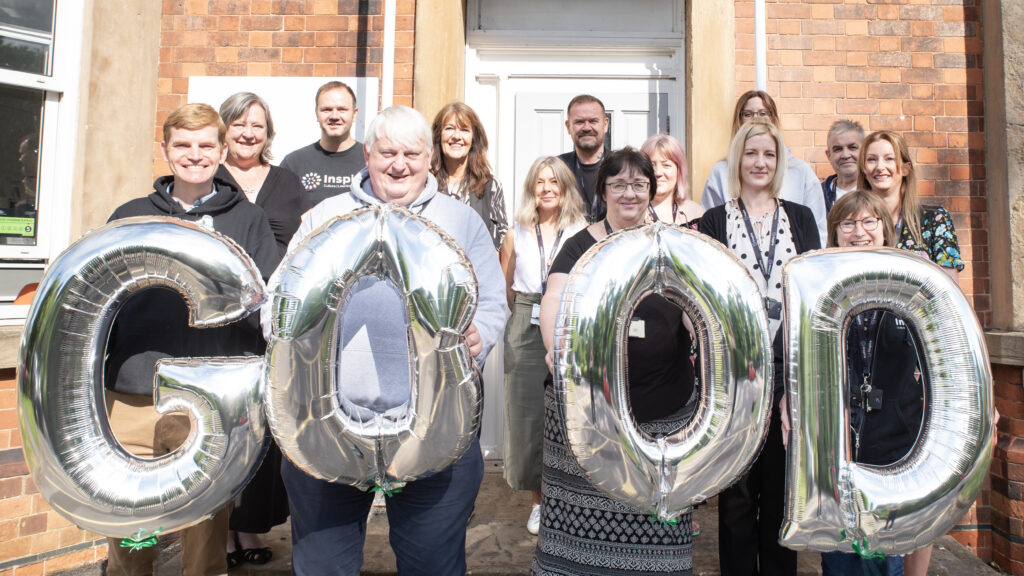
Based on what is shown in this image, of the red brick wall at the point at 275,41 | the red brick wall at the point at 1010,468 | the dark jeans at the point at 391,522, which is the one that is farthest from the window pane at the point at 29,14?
the red brick wall at the point at 1010,468

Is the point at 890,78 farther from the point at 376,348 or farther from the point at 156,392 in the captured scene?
the point at 156,392

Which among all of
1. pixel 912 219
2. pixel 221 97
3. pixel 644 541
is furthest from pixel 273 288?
pixel 221 97

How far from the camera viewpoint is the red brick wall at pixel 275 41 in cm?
410

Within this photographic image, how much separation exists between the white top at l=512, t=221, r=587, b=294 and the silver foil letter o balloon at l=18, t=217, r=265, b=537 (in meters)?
1.66

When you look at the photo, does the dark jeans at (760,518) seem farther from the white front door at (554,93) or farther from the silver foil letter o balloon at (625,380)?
the white front door at (554,93)

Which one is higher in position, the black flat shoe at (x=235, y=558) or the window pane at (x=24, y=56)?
the window pane at (x=24, y=56)

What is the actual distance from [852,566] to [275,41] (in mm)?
4294

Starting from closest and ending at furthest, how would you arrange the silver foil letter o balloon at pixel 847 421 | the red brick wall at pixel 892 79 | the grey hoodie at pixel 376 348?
1. the silver foil letter o balloon at pixel 847 421
2. the grey hoodie at pixel 376 348
3. the red brick wall at pixel 892 79

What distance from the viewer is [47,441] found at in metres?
1.56

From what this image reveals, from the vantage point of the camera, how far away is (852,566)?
2301mm

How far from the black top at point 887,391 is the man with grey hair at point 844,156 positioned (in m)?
1.35

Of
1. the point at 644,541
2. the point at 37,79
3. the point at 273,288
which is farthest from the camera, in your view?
the point at 37,79

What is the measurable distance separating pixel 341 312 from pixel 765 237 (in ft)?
5.10

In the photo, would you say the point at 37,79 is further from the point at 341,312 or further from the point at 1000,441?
the point at 1000,441
